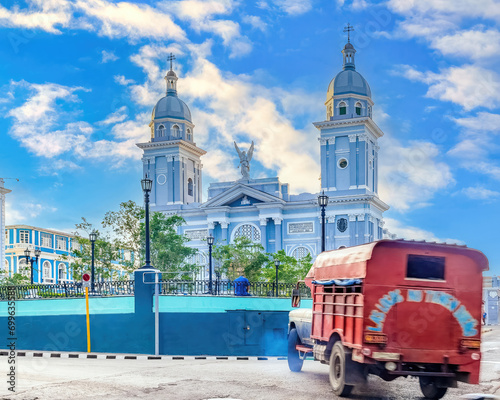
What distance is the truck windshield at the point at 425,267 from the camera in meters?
11.5

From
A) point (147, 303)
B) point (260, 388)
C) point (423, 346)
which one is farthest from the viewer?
point (147, 303)

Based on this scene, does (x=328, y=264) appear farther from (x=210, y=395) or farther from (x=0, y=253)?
(x=0, y=253)

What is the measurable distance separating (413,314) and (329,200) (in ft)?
203

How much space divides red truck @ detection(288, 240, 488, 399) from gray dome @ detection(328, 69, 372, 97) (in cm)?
6683

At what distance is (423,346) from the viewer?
1121 centimetres

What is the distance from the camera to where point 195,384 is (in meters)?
13.3

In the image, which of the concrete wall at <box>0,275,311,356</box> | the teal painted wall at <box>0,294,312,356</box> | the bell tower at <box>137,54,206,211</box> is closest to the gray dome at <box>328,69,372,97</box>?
the bell tower at <box>137,54,206,211</box>

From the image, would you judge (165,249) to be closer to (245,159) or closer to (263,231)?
(263,231)

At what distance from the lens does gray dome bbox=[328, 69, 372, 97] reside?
77.0 metres

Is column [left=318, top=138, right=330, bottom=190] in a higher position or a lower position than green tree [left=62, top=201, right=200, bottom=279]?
higher

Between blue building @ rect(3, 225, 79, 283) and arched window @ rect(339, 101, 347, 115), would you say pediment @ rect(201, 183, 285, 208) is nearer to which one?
arched window @ rect(339, 101, 347, 115)

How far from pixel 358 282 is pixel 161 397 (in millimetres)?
3918

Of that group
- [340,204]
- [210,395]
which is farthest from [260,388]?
[340,204]

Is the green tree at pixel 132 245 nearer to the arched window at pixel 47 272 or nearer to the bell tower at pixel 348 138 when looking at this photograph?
the bell tower at pixel 348 138
